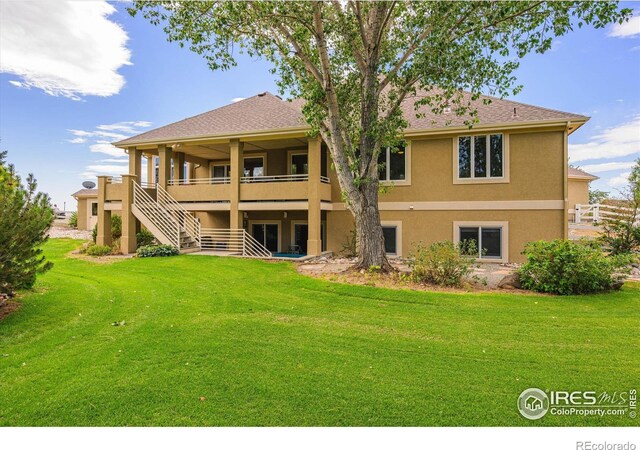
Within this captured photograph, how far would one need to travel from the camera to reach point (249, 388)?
362 cm

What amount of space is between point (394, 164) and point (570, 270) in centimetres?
832

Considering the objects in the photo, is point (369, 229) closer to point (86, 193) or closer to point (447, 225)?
point (447, 225)

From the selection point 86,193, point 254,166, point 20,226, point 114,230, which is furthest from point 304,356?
point 86,193

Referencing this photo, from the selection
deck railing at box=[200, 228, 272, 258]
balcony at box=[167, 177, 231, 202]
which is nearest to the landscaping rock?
deck railing at box=[200, 228, 272, 258]

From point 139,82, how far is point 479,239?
17.7 meters

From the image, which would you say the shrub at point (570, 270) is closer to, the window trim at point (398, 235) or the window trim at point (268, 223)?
the window trim at point (398, 235)

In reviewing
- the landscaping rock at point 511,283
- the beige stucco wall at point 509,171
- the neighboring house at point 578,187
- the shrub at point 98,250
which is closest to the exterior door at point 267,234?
the beige stucco wall at point 509,171

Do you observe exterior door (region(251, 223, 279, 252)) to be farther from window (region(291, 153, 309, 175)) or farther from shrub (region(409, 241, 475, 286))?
shrub (region(409, 241, 475, 286))

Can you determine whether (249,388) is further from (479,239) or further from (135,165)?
(135,165)

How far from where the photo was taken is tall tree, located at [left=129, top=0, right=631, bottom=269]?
28.5 ft

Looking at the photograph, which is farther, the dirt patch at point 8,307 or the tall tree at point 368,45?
the tall tree at point 368,45

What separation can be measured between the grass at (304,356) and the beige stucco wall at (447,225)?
212 inches

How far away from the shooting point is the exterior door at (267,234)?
728 inches
